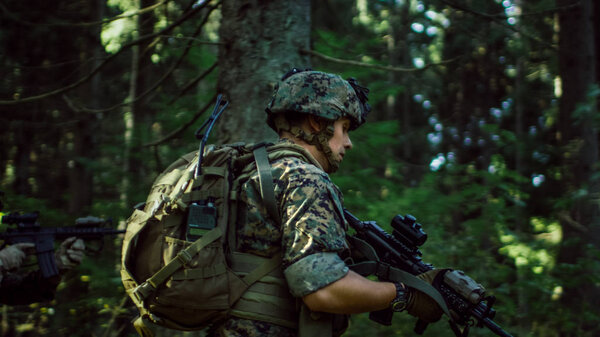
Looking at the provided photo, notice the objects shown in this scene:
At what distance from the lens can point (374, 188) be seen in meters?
6.01

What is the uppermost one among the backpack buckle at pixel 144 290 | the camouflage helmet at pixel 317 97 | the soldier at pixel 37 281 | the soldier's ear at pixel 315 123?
the camouflage helmet at pixel 317 97

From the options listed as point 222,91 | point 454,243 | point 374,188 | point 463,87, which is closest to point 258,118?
point 222,91

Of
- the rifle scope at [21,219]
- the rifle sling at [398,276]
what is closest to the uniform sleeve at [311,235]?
the rifle sling at [398,276]

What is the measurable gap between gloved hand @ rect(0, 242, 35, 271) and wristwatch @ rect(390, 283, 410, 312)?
241cm

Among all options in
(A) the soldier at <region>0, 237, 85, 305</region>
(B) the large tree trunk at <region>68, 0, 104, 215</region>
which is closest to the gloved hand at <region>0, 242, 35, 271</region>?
(A) the soldier at <region>0, 237, 85, 305</region>

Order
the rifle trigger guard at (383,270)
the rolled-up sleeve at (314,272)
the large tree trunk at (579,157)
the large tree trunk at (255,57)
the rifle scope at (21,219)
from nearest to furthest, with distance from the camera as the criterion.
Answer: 1. the rolled-up sleeve at (314,272)
2. the rifle trigger guard at (383,270)
3. the rifle scope at (21,219)
4. the large tree trunk at (255,57)
5. the large tree trunk at (579,157)

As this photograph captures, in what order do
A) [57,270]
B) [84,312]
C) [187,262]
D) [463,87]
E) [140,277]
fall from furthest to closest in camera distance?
[463,87]
[84,312]
[57,270]
[140,277]
[187,262]

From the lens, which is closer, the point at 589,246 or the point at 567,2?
the point at 589,246

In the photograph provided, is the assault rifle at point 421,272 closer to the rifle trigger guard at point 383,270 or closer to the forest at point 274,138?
the rifle trigger guard at point 383,270

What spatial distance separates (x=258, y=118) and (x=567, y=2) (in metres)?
7.15

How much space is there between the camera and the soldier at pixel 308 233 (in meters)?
2.24

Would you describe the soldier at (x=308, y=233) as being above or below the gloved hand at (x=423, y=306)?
above

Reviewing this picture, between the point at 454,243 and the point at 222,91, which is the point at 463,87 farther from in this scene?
the point at 222,91

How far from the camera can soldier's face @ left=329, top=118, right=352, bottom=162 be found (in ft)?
9.37
